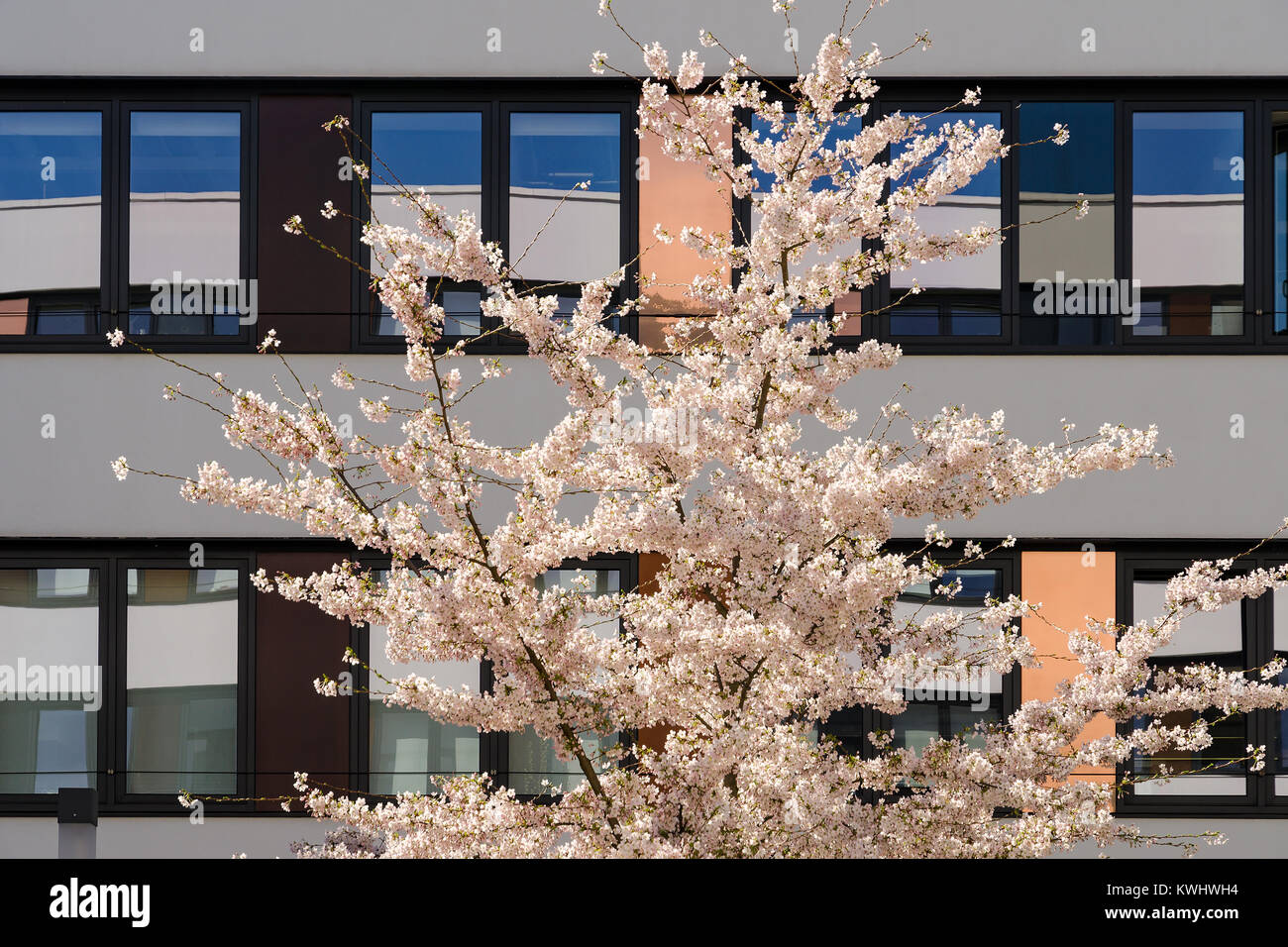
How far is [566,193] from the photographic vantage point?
7.63 meters

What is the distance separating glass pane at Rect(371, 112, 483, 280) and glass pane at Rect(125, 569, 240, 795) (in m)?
2.83

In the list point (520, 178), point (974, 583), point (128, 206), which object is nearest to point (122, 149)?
point (128, 206)

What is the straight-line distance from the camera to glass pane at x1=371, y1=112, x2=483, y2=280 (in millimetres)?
7629

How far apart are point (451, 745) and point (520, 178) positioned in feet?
12.6

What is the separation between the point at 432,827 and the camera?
15.3ft

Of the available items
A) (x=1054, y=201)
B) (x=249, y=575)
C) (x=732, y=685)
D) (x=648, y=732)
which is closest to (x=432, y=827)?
(x=732, y=685)

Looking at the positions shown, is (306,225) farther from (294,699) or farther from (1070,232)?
(1070,232)

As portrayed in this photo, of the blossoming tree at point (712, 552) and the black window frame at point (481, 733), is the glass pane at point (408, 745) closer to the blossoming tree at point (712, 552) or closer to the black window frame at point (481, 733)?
the black window frame at point (481, 733)

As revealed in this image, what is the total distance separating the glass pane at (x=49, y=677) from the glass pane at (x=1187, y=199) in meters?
7.45

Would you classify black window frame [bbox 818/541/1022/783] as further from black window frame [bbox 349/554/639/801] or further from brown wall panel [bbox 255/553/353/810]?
brown wall panel [bbox 255/553/353/810]

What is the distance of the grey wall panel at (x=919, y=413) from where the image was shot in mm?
7422

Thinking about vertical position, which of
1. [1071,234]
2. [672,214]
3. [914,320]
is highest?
[672,214]

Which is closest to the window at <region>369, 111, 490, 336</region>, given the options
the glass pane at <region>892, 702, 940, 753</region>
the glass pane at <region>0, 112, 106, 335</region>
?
the glass pane at <region>0, 112, 106, 335</region>

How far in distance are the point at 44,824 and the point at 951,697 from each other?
601 centimetres
